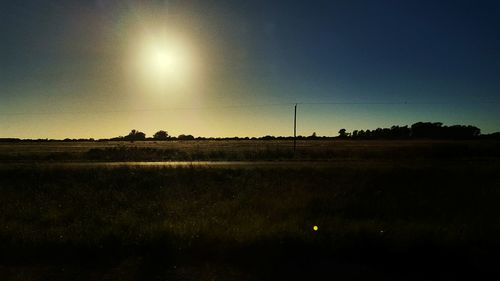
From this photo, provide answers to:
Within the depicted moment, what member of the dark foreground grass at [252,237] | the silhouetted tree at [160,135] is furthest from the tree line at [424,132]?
the dark foreground grass at [252,237]

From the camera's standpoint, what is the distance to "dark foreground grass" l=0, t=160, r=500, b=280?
20.2ft

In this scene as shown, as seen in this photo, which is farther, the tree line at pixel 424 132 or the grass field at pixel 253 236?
the tree line at pixel 424 132

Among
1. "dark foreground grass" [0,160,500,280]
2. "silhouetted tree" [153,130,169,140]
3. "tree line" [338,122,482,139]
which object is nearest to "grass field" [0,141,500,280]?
"dark foreground grass" [0,160,500,280]

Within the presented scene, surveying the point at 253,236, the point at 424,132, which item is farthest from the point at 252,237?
the point at 424,132

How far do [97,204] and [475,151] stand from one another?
47763mm

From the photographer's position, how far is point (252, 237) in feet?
24.1

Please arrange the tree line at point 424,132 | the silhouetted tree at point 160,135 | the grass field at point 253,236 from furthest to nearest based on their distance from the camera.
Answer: the silhouetted tree at point 160,135
the tree line at point 424,132
the grass field at point 253,236

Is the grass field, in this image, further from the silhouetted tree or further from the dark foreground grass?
the silhouetted tree

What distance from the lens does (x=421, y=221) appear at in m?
9.48

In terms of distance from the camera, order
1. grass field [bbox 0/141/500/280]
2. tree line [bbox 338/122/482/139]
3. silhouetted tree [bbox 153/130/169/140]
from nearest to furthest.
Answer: grass field [bbox 0/141/500/280] < tree line [bbox 338/122/482/139] < silhouetted tree [bbox 153/130/169/140]

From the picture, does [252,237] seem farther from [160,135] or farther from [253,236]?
[160,135]

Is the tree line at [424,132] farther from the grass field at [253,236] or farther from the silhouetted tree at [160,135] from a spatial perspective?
the grass field at [253,236]

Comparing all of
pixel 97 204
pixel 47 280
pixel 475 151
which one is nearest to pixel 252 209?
pixel 97 204

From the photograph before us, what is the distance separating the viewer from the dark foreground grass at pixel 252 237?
6.16 meters
